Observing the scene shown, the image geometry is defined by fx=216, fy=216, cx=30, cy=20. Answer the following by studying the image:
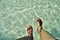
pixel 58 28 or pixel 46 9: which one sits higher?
pixel 46 9

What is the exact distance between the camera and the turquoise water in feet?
27.7

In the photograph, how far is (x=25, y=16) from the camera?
919 centimetres

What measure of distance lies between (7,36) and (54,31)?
1840 mm

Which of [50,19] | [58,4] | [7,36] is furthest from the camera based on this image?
[58,4]

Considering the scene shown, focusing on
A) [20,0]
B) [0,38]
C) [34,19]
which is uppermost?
[20,0]

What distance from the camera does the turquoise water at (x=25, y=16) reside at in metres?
8.45

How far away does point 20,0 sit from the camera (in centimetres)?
1008

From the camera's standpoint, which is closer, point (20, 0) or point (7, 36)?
point (7, 36)

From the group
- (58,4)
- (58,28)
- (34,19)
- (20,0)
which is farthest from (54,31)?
(20,0)

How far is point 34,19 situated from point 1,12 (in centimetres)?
157

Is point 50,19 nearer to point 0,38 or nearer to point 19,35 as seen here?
point 19,35

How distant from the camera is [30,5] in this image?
9766 millimetres

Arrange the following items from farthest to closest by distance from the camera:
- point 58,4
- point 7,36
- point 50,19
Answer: point 58,4 < point 50,19 < point 7,36

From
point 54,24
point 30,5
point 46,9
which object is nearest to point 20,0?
point 30,5
